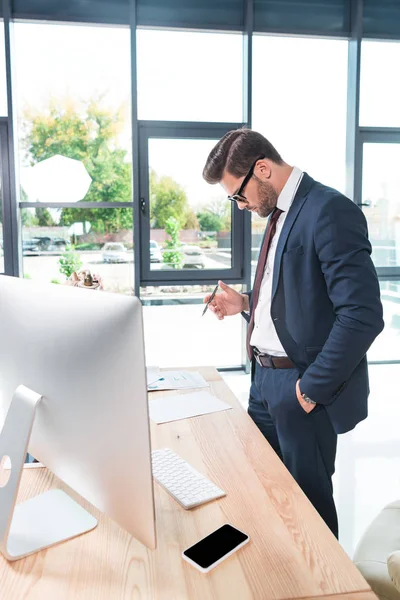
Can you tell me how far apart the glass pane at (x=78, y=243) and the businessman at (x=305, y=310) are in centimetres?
224

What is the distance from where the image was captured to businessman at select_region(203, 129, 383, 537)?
1.51 meters

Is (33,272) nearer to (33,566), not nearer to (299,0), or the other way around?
(299,0)

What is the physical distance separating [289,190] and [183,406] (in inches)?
31.5

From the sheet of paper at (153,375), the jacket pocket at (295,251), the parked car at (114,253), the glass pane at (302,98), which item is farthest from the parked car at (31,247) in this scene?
the jacket pocket at (295,251)

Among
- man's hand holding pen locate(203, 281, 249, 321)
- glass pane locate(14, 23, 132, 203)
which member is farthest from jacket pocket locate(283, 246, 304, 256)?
glass pane locate(14, 23, 132, 203)

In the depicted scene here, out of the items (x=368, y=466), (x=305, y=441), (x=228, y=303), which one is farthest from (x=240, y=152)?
(x=368, y=466)

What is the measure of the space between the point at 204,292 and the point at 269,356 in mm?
2511

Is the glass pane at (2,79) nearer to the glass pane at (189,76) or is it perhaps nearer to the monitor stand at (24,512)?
the glass pane at (189,76)

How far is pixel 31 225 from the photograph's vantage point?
3.95 meters

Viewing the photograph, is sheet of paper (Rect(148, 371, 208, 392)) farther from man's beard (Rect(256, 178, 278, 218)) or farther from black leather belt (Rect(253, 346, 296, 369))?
man's beard (Rect(256, 178, 278, 218))

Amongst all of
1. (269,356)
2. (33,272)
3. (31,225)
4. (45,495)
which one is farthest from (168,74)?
(45,495)

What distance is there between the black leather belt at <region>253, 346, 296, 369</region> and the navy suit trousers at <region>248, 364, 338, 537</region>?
0.06ft

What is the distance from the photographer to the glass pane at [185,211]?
4.04 m

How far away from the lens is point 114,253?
4.06 meters
